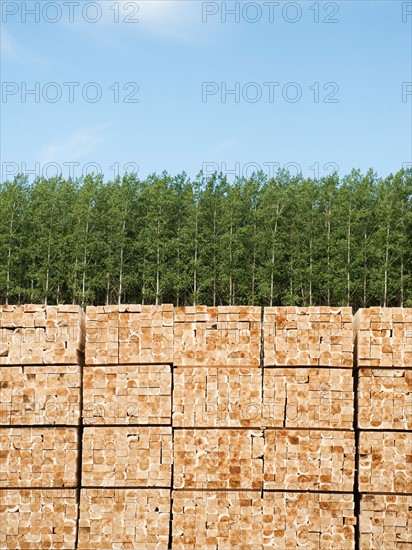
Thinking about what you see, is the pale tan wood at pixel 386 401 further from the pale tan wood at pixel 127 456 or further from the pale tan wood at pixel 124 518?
the pale tan wood at pixel 124 518

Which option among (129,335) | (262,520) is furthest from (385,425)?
(129,335)

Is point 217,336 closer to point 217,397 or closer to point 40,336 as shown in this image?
point 217,397

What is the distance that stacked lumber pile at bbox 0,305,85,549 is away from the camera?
12969 millimetres

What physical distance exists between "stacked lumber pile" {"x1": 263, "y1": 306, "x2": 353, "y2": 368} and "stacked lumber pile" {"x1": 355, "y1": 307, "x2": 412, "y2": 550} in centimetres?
27

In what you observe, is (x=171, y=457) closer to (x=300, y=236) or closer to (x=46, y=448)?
(x=46, y=448)

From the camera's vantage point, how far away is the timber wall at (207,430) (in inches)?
509

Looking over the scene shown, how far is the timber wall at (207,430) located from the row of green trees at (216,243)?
3971 centimetres

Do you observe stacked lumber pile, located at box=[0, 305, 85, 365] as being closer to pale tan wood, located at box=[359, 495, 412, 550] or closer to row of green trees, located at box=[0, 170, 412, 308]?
pale tan wood, located at box=[359, 495, 412, 550]

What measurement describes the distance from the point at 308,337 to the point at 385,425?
6.34 feet

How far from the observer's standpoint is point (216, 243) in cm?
5544

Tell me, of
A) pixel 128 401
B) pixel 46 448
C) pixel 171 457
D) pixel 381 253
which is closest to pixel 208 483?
pixel 171 457

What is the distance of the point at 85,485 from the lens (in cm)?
1309

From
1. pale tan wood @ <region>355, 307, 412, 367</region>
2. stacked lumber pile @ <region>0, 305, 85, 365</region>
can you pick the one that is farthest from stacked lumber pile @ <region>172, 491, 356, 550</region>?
stacked lumber pile @ <region>0, 305, 85, 365</region>

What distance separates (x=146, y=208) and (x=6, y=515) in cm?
4517
